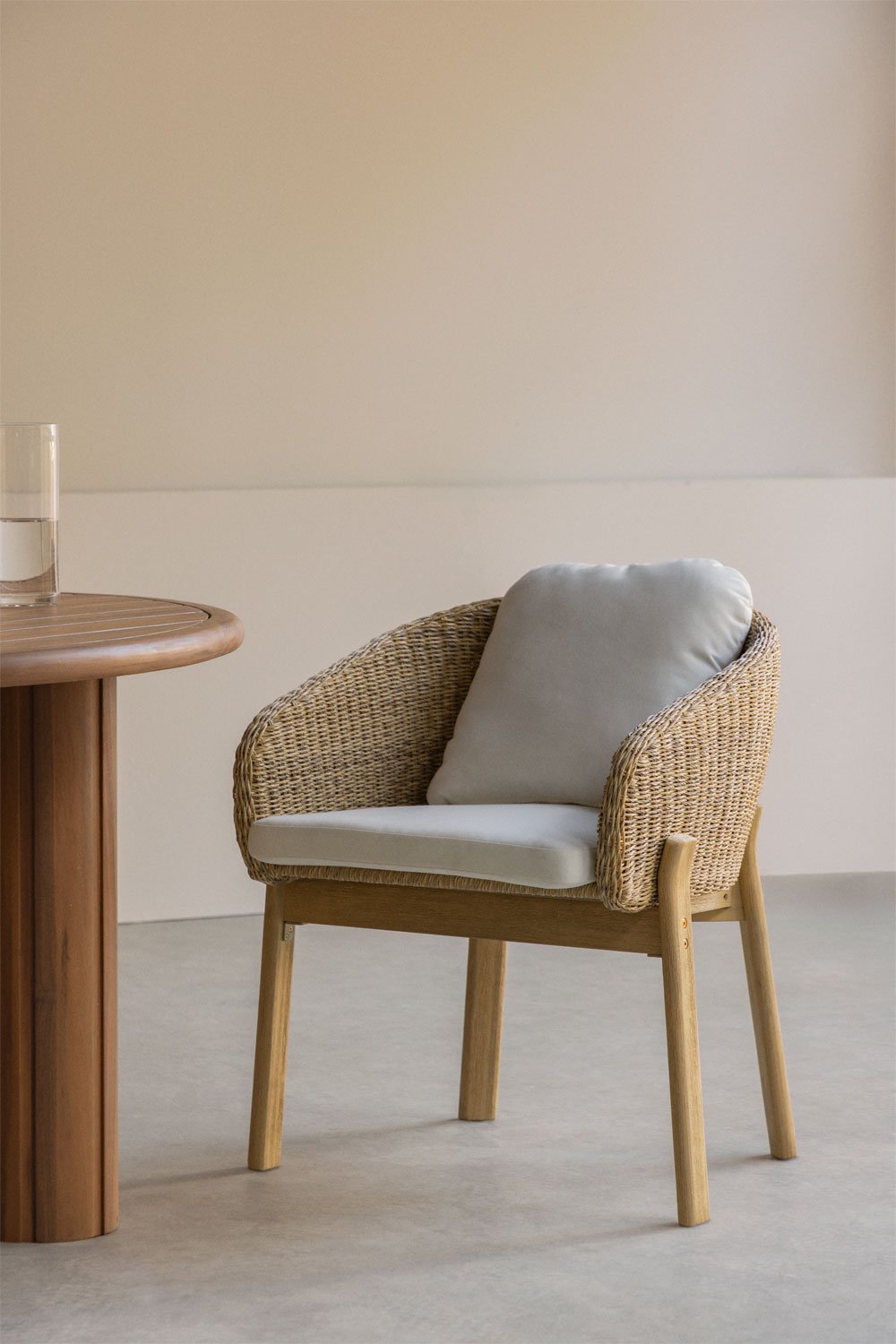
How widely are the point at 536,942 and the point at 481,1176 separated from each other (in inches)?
15.9

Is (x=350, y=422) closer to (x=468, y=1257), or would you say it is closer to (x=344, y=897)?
(x=344, y=897)

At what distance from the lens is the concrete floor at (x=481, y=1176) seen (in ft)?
6.00

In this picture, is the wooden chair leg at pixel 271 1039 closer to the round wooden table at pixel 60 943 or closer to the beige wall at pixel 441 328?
the round wooden table at pixel 60 943

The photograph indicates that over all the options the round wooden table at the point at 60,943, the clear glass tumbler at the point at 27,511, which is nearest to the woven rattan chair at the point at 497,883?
the round wooden table at the point at 60,943

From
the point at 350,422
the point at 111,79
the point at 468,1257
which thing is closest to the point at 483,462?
the point at 350,422

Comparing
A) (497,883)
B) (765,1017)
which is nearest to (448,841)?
(497,883)

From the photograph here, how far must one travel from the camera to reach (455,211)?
382cm

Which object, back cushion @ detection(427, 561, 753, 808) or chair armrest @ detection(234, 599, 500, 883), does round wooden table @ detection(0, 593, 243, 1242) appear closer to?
chair armrest @ detection(234, 599, 500, 883)

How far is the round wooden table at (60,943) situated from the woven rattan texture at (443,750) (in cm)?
26

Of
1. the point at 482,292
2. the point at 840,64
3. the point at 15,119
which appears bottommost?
the point at 482,292

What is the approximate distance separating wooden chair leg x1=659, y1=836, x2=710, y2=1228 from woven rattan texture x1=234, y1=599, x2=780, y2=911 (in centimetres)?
3

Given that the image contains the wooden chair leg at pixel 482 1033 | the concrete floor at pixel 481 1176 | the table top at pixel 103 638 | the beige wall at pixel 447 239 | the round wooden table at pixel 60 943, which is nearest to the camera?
the table top at pixel 103 638

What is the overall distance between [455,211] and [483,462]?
1.88 ft

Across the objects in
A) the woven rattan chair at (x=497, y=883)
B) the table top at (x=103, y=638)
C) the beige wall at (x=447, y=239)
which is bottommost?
the woven rattan chair at (x=497, y=883)
